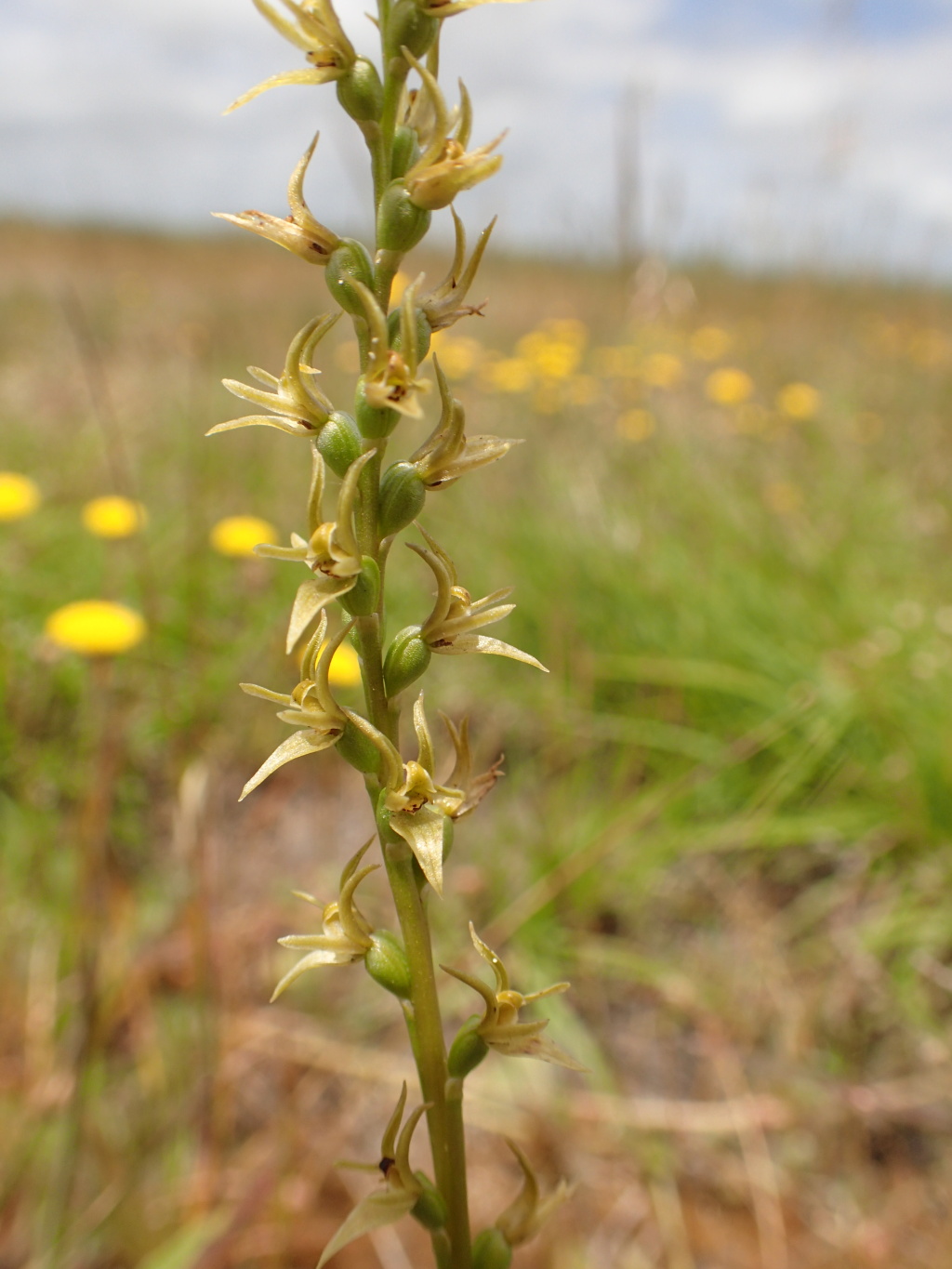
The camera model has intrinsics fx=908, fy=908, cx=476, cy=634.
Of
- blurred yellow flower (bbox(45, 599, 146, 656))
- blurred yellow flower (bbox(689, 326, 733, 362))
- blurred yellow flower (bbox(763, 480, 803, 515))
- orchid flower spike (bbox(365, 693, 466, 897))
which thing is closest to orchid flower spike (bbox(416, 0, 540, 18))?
orchid flower spike (bbox(365, 693, 466, 897))

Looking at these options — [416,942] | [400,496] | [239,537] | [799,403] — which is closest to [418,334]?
[400,496]

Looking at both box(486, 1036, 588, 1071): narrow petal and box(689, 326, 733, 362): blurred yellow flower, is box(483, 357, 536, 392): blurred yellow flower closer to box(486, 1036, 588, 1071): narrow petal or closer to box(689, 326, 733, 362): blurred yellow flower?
box(689, 326, 733, 362): blurred yellow flower

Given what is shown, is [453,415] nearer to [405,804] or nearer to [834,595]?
[405,804]

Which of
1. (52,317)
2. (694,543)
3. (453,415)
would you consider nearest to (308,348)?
(453,415)

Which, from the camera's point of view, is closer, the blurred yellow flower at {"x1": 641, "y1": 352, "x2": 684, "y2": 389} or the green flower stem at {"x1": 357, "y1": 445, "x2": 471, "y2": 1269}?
the green flower stem at {"x1": 357, "y1": 445, "x2": 471, "y2": 1269}

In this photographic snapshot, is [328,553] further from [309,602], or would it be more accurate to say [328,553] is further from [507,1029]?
[507,1029]

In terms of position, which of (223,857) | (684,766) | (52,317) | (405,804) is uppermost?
(405,804)
